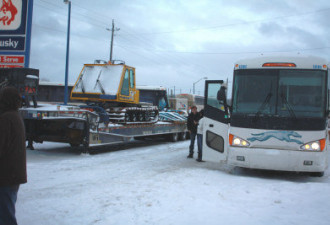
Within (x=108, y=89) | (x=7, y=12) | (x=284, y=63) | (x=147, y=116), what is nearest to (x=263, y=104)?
(x=284, y=63)

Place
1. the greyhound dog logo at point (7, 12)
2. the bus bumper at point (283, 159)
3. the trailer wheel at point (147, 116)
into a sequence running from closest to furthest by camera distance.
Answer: the bus bumper at point (283, 159), the greyhound dog logo at point (7, 12), the trailer wheel at point (147, 116)

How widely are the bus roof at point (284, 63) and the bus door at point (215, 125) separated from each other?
32.0 inches

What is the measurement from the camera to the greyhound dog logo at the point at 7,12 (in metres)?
9.42

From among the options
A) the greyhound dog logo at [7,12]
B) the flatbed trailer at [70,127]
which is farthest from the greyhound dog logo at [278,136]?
the greyhound dog logo at [7,12]

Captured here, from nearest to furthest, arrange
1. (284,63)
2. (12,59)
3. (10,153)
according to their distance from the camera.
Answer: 1. (10,153)
2. (284,63)
3. (12,59)

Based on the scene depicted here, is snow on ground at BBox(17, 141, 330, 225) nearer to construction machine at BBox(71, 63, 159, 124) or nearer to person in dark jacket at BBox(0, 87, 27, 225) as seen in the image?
person in dark jacket at BBox(0, 87, 27, 225)

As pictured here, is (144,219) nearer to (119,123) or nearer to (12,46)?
(12,46)

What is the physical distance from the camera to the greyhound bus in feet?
27.1

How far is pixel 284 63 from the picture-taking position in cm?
873

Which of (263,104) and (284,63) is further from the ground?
(284,63)

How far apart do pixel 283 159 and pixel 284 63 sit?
238cm

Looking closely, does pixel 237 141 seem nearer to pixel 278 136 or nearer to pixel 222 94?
pixel 278 136

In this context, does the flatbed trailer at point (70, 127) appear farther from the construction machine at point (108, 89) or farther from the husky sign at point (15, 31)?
the husky sign at point (15, 31)

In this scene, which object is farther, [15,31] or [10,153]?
[15,31]
